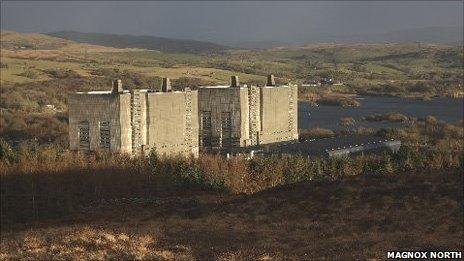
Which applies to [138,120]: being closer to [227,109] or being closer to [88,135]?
[88,135]

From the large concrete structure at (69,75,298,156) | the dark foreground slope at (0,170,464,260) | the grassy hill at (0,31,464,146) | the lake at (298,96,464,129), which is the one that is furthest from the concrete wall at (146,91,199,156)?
the lake at (298,96,464,129)

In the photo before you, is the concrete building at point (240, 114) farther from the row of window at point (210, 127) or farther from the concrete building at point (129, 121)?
the concrete building at point (129, 121)

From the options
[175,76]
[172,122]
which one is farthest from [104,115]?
[175,76]

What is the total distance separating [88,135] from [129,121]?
8.43ft

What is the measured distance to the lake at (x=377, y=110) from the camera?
7994 centimetres

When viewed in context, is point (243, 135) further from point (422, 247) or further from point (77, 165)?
point (422, 247)

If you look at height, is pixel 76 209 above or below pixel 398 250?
below

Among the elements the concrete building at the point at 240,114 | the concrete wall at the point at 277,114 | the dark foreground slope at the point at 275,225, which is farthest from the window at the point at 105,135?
the concrete wall at the point at 277,114

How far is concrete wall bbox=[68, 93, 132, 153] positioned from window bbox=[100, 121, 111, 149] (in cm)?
14

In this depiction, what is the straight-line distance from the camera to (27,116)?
240ft

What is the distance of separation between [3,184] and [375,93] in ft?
304

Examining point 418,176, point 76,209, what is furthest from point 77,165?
point 418,176

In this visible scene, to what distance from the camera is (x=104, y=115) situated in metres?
36.3

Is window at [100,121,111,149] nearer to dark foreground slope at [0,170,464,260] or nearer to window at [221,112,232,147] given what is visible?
dark foreground slope at [0,170,464,260]
